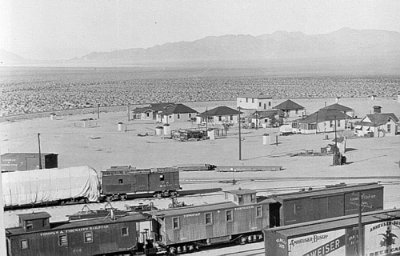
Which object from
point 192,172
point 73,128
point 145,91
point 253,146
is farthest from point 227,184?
point 145,91

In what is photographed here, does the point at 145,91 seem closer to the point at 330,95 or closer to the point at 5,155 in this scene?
the point at 330,95

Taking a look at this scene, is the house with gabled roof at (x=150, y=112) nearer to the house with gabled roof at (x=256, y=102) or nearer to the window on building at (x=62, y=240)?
the house with gabled roof at (x=256, y=102)

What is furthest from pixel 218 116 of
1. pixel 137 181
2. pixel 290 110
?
pixel 137 181

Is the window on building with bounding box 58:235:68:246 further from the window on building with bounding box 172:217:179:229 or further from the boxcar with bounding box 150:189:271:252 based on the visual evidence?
the window on building with bounding box 172:217:179:229

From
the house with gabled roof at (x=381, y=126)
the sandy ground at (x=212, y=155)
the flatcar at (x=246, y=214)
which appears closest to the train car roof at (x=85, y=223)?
the flatcar at (x=246, y=214)

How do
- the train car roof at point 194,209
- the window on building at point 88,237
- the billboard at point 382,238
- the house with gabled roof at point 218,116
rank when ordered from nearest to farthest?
the window on building at point 88,237
the billboard at point 382,238
the train car roof at point 194,209
the house with gabled roof at point 218,116

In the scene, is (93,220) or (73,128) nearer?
(93,220)
